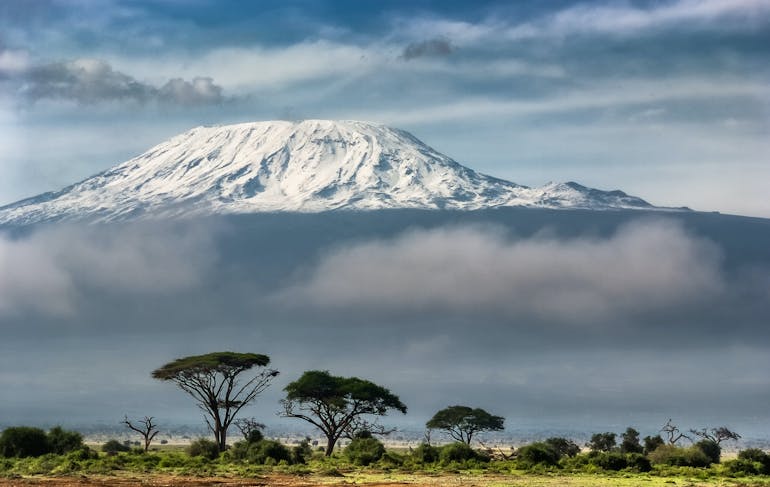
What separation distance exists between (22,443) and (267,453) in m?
15.6

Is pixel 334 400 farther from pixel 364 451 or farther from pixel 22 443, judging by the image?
pixel 22 443

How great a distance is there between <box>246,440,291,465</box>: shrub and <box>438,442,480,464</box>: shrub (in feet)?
32.0

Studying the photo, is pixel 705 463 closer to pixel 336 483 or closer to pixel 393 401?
pixel 336 483

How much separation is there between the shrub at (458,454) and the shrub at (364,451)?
4.09m

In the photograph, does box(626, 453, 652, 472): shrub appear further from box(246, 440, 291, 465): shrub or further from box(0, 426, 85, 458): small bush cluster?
box(0, 426, 85, 458): small bush cluster

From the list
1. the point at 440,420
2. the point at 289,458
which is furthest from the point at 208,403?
the point at 440,420

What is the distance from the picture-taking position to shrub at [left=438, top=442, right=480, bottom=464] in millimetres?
74688

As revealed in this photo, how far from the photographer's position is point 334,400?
10075cm

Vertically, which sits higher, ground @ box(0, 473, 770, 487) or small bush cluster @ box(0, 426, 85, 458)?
small bush cluster @ box(0, 426, 85, 458)

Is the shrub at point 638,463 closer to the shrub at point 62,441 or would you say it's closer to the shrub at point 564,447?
the shrub at point 564,447

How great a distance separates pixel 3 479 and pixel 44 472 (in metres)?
5.81

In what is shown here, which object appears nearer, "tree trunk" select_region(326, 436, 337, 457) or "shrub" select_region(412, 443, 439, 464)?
"shrub" select_region(412, 443, 439, 464)

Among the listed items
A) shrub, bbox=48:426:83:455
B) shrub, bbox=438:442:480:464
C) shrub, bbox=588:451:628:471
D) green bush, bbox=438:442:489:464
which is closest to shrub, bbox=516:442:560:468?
green bush, bbox=438:442:489:464

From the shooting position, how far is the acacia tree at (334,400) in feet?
332
